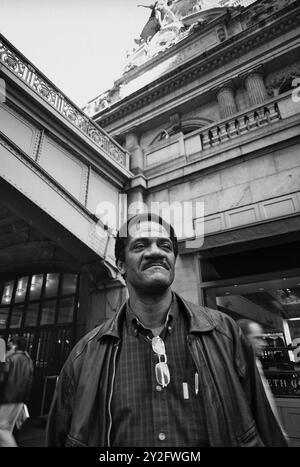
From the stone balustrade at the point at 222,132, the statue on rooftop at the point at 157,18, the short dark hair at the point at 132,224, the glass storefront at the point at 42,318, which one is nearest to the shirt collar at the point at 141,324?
the short dark hair at the point at 132,224

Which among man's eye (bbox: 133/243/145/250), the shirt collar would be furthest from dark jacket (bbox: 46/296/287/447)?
man's eye (bbox: 133/243/145/250)

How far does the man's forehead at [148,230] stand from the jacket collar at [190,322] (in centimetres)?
52

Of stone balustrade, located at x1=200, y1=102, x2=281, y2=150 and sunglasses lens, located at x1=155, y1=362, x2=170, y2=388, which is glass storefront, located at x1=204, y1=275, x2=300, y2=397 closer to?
stone balustrade, located at x1=200, y1=102, x2=281, y2=150

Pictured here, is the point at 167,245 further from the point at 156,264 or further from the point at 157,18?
the point at 157,18

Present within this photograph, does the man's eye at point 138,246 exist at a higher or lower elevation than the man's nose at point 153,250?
higher

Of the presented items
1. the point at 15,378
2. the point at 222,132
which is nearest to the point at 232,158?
the point at 222,132

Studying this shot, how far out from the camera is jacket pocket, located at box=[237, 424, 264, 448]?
129 centimetres

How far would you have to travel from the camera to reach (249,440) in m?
1.29

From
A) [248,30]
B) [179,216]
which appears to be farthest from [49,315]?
[248,30]

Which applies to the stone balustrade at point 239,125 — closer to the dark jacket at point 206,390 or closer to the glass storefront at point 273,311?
the glass storefront at point 273,311

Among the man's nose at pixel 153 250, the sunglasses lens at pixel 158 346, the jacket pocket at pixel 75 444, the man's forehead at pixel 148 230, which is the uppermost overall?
the man's forehead at pixel 148 230

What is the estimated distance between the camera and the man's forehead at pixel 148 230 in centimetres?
200

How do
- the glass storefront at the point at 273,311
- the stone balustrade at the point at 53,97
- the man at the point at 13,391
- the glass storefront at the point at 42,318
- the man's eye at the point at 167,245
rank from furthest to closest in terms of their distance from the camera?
the glass storefront at the point at 42,318 < the stone balustrade at the point at 53,97 < the glass storefront at the point at 273,311 < the man at the point at 13,391 < the man's eye at the point at 167,245

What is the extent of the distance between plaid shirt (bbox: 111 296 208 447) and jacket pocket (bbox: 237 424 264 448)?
17 centimetres
